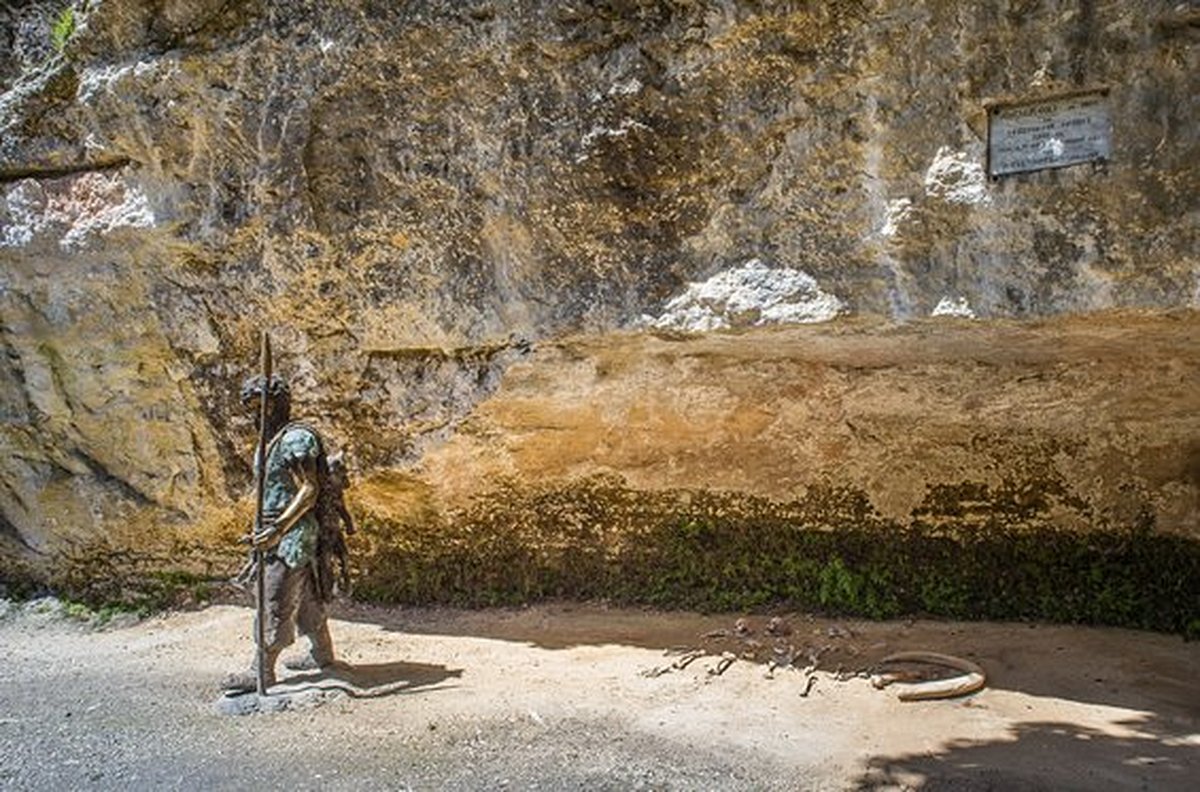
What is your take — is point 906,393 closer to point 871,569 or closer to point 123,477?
point 871,569

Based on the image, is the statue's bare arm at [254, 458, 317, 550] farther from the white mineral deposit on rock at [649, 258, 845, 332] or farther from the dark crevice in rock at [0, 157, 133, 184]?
the dark crevice in rock at [0, 157, 133, 184]

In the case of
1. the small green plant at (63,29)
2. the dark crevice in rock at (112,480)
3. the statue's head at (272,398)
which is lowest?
the dark crevice in rock at (112,480)

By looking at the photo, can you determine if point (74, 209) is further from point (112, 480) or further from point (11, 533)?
point (11, 533)

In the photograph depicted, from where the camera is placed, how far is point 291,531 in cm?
503

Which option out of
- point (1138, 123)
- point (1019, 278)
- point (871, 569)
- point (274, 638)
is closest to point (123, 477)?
point (274, 638)

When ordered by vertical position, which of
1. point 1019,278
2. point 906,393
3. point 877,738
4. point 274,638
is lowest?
point 877,738

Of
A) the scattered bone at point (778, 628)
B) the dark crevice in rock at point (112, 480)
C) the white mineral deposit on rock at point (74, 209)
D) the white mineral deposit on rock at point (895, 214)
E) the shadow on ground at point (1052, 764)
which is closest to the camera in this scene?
the shadow on ground at point (1052, 764)

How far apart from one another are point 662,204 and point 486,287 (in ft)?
3.86

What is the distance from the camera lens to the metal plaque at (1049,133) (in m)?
4.76

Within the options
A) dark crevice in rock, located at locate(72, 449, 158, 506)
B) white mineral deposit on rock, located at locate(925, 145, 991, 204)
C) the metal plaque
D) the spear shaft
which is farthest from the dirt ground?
the metal plaque

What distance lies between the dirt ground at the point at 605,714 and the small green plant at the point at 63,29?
3874 millimetres

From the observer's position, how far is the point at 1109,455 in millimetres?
6527

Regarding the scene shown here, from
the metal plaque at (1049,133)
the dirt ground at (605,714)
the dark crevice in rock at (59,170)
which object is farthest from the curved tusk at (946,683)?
the dark crevice in rock at (59,170)

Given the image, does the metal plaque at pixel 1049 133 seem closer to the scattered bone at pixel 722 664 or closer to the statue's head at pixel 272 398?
the scattered bone at pixel 722 664
